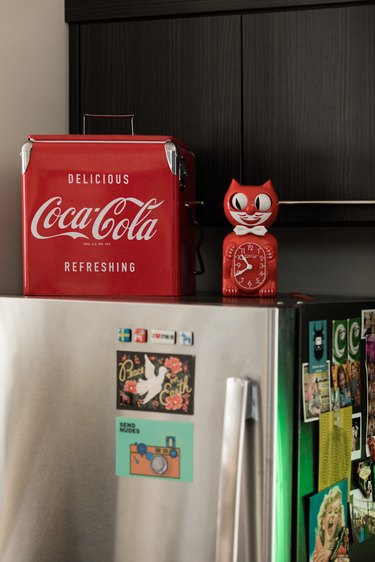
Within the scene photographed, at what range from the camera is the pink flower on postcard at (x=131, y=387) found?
4.88 feet

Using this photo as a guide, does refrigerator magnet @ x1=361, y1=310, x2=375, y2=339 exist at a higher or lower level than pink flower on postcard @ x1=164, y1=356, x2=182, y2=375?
higher

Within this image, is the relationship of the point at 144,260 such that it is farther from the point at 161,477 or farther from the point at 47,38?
the point at 47,38

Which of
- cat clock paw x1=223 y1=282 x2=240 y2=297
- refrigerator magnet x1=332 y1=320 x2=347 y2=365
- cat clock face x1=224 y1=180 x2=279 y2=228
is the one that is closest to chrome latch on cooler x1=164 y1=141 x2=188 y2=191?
cat clock face x1=224 y1=180 x2=279 y2=228

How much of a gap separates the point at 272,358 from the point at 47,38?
3.70 ft

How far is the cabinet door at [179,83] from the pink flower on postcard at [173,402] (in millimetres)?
754

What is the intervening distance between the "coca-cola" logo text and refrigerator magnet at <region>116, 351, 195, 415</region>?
0.39 m

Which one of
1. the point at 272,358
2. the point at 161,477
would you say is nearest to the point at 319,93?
the point at 272,358

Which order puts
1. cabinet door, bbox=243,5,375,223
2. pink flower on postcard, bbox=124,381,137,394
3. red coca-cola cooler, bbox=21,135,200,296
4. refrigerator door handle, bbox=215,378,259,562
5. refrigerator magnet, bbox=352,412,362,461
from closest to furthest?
refrigerator door handle, bbox=215,378,259,562
pink flower on postcard, bbox=124,381,137,394
refrigerator magnet, bbox=352,412,362,461
red coca-cola cooler, bbox=21,135,200,296
cabinet door, bbox=243,5,375,223

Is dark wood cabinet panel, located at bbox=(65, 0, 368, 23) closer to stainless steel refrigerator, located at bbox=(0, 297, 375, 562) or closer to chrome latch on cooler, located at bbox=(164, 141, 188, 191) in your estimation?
chrome latch on cooler, located at bbox=(164, 141, 188, 191)

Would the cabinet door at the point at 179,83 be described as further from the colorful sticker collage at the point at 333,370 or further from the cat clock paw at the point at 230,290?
the colorful sticker collage at the point at 333,370

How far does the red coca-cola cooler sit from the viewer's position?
70.5 inches

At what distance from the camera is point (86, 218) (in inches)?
70.8

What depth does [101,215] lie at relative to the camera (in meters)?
1.80

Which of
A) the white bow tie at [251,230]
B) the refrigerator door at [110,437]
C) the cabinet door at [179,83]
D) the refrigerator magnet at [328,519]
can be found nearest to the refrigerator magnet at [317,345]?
the refrigerator door at [110,437]
